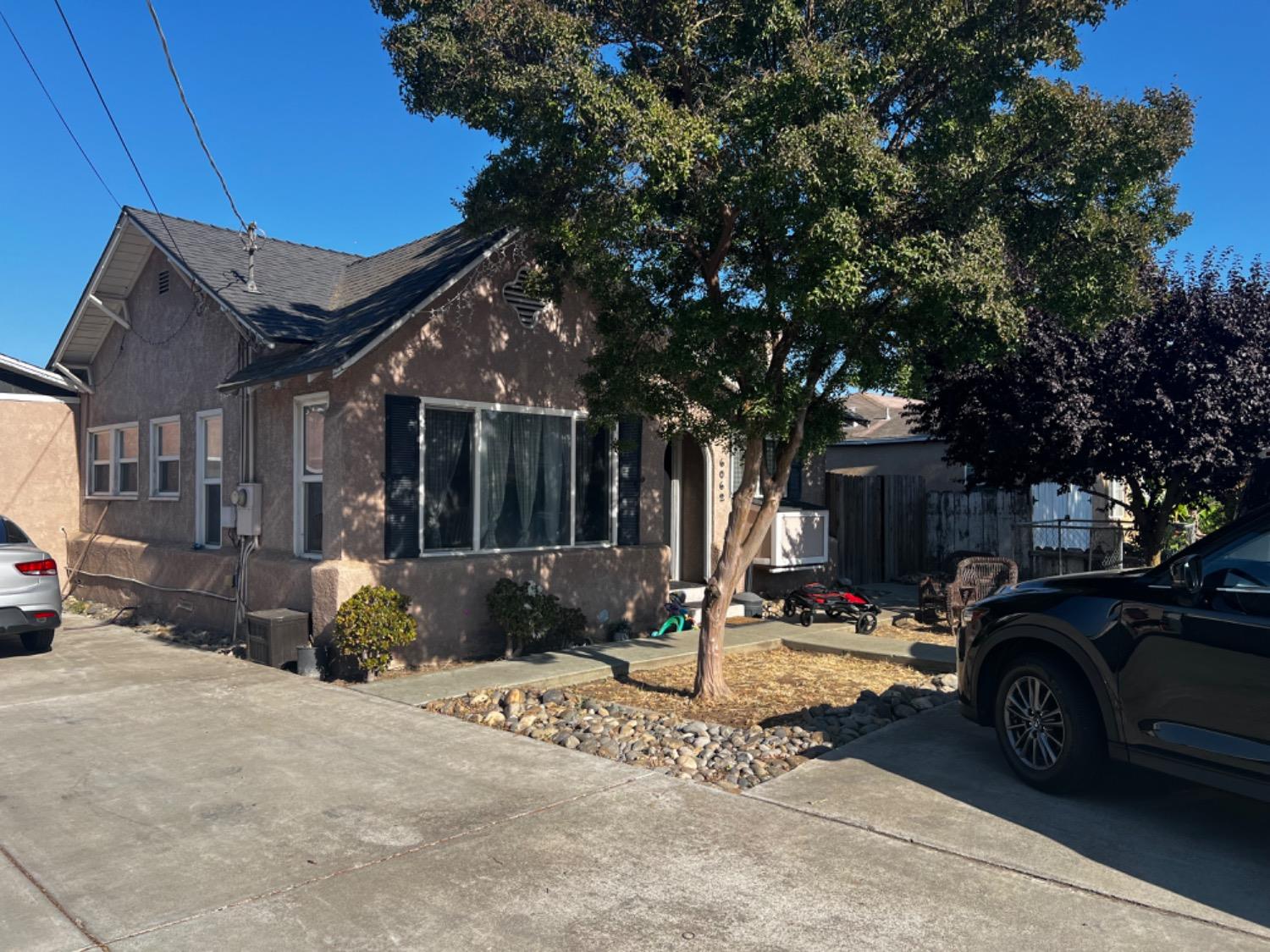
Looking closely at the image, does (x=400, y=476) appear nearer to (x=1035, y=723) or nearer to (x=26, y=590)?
(x=26, y=590)

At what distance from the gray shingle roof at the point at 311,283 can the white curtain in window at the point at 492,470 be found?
1580mm

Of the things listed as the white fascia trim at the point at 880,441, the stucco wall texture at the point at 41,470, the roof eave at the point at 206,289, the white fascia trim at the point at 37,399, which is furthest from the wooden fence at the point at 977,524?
the white fascia trim at the point at 37,399

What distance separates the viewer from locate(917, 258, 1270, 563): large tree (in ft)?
39.3

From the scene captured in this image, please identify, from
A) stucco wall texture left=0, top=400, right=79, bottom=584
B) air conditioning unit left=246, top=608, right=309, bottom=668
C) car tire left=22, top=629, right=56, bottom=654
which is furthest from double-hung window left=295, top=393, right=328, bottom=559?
stucco wall texture left=0, top=400, right=79, bottom=584

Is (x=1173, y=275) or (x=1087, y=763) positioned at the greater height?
(x=1173, y=275)

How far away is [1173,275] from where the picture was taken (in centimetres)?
1271

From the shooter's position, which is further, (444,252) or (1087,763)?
(444,252)

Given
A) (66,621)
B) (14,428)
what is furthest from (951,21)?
(14,428)

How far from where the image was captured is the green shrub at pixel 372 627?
8594 millimetres

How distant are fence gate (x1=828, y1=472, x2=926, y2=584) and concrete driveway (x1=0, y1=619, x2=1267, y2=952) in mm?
9848

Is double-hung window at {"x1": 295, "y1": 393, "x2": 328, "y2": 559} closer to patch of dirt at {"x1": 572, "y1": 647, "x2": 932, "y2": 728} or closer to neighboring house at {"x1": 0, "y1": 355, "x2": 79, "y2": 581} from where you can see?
patch of dirt at {"x1": 572, "y1": 647, "x2": 932, "y2": 728}

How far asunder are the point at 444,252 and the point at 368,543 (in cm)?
392

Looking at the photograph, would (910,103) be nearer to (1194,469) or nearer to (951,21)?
(951,21)

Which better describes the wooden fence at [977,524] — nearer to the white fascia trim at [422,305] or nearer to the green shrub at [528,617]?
the green shrub at [528,617]
